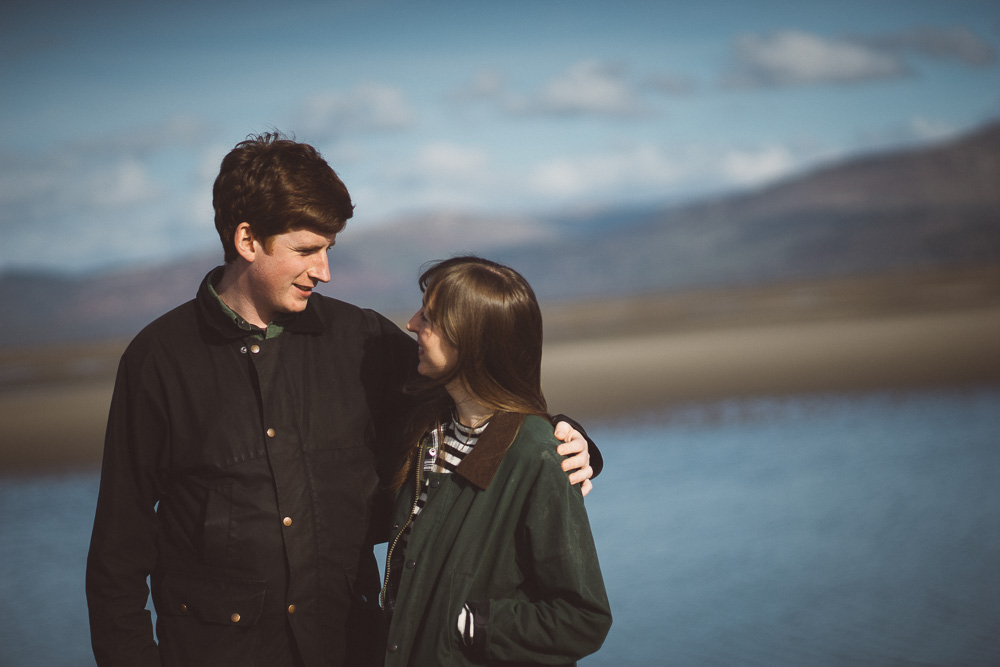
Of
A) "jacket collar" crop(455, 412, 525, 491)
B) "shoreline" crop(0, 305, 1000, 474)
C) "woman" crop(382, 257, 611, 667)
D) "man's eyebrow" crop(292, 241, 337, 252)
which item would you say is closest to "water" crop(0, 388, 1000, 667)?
"shoreline" crop(0, 305, 1000, 474)

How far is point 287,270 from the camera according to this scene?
215cm

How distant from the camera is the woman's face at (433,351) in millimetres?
2025

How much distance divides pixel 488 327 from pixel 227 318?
591 millimetres

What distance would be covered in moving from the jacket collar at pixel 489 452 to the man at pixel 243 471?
0.42ft

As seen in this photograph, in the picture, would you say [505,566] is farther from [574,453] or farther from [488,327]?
[488,327]

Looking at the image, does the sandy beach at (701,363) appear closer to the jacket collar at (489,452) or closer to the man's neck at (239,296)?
the man's neck at (239,296)

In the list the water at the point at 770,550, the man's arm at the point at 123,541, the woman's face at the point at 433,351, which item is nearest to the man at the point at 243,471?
the man's arm at the point at 123,541

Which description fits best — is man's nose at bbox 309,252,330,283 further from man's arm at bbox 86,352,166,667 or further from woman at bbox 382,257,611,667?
man's arm at bbox 86,352,166,667

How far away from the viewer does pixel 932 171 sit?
54125mm

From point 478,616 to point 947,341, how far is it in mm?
15066

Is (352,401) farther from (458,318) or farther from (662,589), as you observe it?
(662,589)

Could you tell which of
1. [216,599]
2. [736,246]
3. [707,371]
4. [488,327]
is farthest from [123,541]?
[736,246]

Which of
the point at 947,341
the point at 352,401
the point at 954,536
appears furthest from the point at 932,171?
the point at 352,401

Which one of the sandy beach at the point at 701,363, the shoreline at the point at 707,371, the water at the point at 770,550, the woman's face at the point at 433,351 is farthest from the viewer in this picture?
the sandy beach at the point at 701,363
